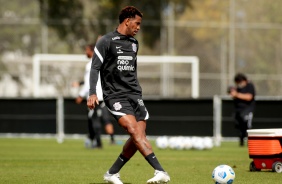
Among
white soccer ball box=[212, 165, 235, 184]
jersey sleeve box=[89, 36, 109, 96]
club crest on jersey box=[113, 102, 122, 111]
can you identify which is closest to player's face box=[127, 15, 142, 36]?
jersey sleeve box=[89, 36, 109, 96]

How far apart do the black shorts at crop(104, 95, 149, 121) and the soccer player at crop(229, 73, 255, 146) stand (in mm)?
12875

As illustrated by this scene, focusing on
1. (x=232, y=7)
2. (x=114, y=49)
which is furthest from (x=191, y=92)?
(x=114, y=49)

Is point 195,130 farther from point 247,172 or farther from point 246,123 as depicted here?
point 247,172

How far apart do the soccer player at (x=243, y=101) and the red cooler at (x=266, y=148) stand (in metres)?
10.3

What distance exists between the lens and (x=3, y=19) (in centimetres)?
3431

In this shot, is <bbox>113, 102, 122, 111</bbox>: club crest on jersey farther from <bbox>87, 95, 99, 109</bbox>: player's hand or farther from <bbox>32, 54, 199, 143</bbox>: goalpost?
<bbox>32, 54, 199, 143</bbox>: goalpost

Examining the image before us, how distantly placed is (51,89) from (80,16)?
355 cm

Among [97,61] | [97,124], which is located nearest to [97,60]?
[97,61]

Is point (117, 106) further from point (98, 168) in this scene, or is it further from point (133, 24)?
point (98, 168)

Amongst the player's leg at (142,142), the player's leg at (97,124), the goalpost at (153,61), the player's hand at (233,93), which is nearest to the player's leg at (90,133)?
the player's leg at (97,124)

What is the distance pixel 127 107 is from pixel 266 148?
129 inches

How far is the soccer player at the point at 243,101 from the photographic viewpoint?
77.4 ft

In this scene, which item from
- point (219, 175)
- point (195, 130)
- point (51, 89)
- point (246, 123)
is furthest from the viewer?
point (51, 89)

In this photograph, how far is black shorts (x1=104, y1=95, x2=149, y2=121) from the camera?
35.0 feet
